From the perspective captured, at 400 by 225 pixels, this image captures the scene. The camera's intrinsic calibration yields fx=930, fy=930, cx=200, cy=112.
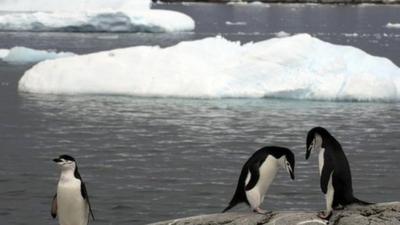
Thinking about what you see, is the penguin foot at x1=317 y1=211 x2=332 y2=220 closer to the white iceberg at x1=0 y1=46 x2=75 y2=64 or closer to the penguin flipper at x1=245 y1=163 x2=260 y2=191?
the penguin flipper at x1=245 y1=163 x2=260 y2=191

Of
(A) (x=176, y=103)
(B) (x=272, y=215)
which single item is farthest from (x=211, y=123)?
(B) (x=272, y=215)

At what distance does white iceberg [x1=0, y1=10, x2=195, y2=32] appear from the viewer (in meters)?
36.0

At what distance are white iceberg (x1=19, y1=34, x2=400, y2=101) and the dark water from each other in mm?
261

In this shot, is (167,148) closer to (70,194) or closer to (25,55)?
(70,194)

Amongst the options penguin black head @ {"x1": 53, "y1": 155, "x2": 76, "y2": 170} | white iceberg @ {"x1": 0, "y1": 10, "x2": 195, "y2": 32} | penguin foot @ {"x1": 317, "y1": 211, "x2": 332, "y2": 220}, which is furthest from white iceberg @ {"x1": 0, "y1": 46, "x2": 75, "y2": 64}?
penguin foot @ {"x1": 317, "y1": 211, "x2": 332, "y2": 220}

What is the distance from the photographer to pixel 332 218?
16.6 feet

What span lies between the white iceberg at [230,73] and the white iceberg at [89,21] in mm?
18054

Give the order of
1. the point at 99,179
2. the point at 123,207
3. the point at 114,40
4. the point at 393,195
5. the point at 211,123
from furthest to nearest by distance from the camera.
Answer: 1. the point at 114,40
2. the point at 211,123
3. the point at 99,179
4. the point at 393,195
5. the point at 123,207

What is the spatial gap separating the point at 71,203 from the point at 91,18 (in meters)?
30.7

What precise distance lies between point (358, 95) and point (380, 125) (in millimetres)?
2526

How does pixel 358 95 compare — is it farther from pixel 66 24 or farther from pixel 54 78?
pixel 66 24

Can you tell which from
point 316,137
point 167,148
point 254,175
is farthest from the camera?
point 167,148

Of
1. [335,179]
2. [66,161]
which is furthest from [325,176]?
[66,161]

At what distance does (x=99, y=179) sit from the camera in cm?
969
